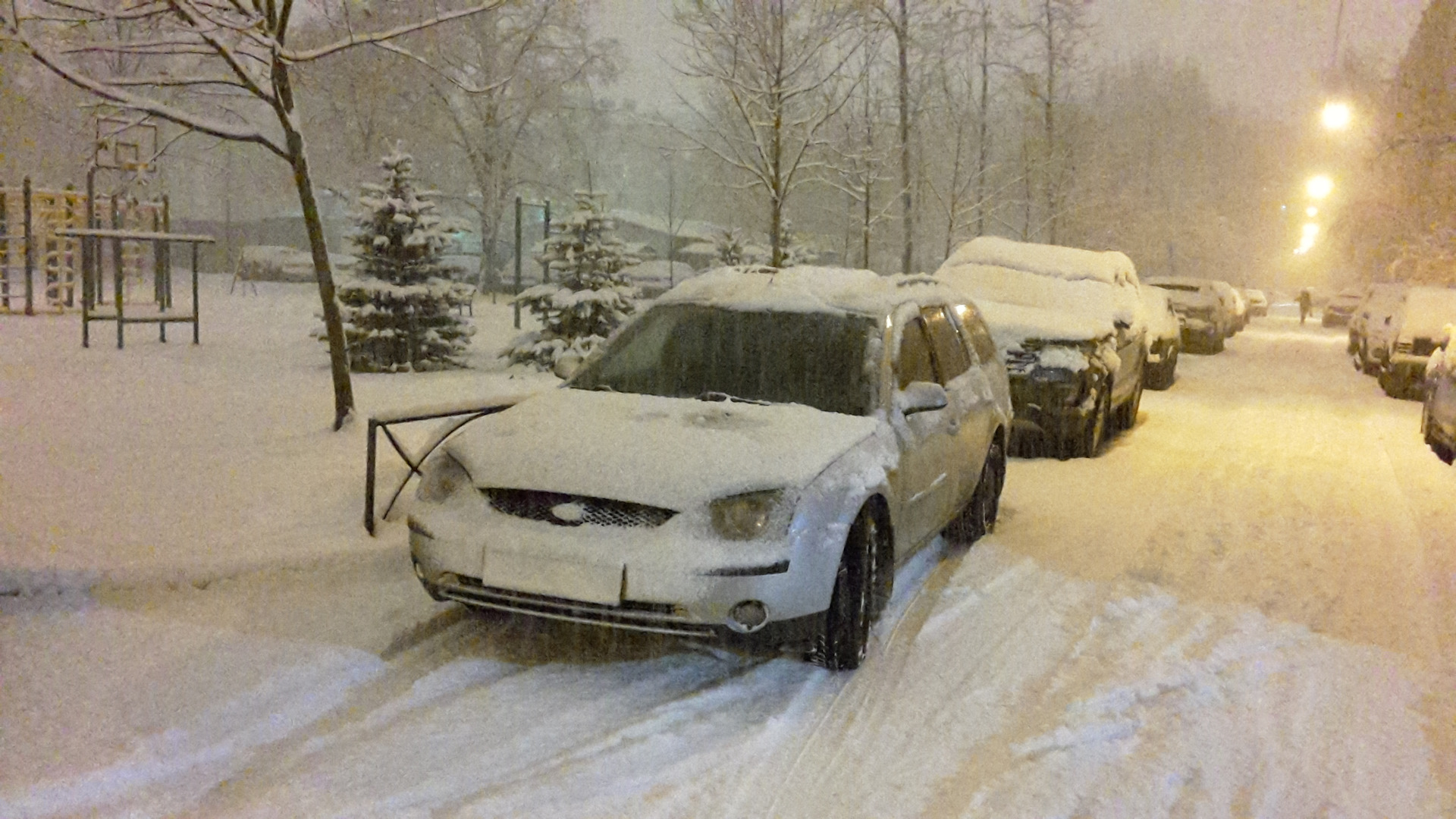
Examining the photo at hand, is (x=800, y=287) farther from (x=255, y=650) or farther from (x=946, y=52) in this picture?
(x=946, y=52)

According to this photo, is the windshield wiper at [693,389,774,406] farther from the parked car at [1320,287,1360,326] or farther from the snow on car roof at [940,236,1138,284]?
the parked car at [1320,287,1360,326]

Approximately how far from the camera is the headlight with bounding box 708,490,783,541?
14.3 ft

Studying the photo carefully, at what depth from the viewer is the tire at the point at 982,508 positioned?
7.23 metres

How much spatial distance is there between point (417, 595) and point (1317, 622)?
14.7ft

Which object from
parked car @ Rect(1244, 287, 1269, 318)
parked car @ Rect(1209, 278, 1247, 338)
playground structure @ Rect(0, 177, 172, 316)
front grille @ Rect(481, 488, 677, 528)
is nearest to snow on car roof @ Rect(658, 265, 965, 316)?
front grille @ Rect(481, 488, 677, 528)

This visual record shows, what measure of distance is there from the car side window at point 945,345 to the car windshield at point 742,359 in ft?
2.47

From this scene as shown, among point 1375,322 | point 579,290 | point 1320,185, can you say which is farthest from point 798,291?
point 1320,185

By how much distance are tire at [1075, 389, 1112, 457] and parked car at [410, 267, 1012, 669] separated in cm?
485

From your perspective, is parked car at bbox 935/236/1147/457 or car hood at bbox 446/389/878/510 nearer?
car hood at bbox 446/389/878/510

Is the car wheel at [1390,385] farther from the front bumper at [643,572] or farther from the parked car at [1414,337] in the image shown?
the front bumper at [643,572]

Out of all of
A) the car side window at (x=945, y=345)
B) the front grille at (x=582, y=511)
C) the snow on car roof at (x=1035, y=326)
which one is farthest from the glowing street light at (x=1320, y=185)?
the front grille at (x=582, y=511)

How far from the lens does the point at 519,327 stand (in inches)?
898

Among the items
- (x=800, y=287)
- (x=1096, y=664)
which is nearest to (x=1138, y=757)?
(x=1096, y=664)

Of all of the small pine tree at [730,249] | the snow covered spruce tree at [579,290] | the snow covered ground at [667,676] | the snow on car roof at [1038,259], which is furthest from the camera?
the small pine tree at [730,249]
